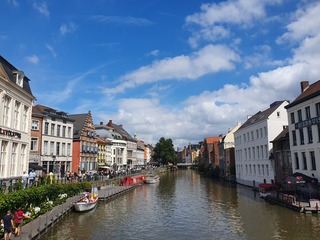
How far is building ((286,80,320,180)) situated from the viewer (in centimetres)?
3103

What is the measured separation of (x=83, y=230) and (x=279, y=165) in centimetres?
2916

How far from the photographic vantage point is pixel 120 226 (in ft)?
79.3

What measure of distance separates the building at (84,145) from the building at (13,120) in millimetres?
25436

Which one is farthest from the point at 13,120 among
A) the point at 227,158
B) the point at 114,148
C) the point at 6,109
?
the point at 114,148

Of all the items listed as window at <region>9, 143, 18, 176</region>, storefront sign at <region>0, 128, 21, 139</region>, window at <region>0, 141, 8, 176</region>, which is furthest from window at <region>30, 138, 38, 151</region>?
window at <region>0, 141, 8, 176</region>

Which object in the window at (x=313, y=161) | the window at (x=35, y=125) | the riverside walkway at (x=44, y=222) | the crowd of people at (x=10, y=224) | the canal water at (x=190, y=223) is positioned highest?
the window at (x=35, y=125)

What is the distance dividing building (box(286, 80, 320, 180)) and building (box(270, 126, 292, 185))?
2066 millimetres

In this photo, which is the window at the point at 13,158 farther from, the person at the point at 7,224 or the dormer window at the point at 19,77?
the person at the point at 7,224

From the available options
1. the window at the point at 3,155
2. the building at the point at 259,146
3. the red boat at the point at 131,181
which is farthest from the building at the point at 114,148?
the window at the point at 3,155

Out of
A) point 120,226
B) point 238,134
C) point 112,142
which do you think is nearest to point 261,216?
point 120,226

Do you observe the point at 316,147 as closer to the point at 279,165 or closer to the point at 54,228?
the point at 279,165

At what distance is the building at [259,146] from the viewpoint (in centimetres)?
4428

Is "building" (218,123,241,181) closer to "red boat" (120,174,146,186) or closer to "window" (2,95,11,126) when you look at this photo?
"red boat" (120,174,146,186)

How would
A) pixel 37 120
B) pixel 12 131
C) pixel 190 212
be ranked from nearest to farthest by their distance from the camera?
1. pixel 12 131
2. pixel 190 212
3. pixel 37 120
